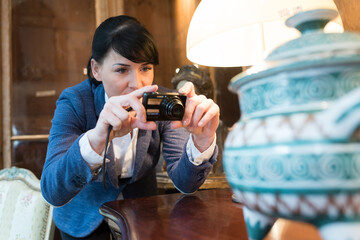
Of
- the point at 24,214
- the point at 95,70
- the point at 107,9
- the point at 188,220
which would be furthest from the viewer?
the point at 107,9

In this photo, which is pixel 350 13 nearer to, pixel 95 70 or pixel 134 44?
pixel 134 44

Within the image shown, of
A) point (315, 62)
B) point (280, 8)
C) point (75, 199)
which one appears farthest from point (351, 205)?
point (75, 199)

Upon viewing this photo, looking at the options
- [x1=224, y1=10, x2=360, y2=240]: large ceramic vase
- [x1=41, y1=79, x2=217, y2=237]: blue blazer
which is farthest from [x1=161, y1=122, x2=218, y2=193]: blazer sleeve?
[x1=224, y1=10, x2=360, y2=240]: large ceramic vase

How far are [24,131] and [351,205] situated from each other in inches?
101

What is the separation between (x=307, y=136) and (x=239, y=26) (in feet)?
1.69

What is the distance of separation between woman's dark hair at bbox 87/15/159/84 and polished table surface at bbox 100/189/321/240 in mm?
463

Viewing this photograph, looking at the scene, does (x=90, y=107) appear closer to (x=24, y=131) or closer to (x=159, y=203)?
(x=159, y=203)

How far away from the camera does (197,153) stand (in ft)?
2.85

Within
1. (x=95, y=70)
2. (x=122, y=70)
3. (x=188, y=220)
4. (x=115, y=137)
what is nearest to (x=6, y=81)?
Answer: (x=95, y=70)

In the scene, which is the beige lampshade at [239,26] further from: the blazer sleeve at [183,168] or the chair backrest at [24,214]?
the chair backrest at [24,214]

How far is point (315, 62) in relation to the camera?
28cm

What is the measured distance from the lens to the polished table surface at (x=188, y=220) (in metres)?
0.48

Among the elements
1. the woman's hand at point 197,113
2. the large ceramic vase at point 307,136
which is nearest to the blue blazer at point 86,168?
the woman's hand at point 197,113

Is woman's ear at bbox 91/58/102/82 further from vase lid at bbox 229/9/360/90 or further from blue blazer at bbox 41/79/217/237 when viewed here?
vase lid at bbox 229/9/360/90
